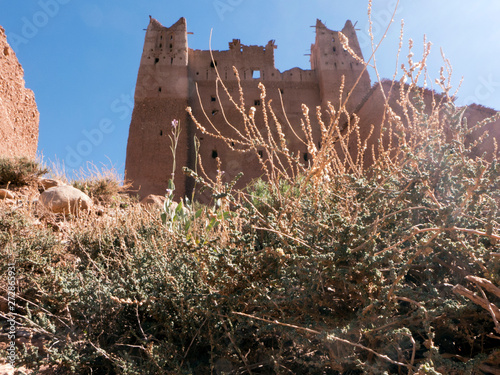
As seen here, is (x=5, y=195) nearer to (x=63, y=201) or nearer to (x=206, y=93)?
(x=63, y=201)

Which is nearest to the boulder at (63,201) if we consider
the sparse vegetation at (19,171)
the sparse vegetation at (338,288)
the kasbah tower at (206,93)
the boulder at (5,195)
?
the boulder at (5,195)

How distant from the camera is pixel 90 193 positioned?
8.04 meters

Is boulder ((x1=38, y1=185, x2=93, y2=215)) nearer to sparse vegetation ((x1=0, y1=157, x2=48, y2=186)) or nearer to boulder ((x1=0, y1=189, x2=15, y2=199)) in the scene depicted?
boulder ((x1=0, y1=189, x2=15, y2=199))

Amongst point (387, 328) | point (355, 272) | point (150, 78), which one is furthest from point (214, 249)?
point (150, 78)

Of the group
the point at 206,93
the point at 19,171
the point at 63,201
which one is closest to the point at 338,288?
the point at 63,201

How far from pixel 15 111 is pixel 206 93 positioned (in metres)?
8.29

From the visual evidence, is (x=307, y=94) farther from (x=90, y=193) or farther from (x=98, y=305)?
(x=98, y=305)

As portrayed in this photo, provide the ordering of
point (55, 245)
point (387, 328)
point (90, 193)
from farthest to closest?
point (90, 193) → point (55, 245) → point (387, 328)

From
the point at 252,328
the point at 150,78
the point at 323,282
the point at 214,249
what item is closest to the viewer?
the point at 323,282

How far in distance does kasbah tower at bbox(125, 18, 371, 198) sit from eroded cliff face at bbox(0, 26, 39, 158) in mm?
5042

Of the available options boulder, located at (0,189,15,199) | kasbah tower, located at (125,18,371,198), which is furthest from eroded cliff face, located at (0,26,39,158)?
kasbah tower, located at (125,18,371,198)

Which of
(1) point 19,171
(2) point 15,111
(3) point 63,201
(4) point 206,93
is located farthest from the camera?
(4) point 206,93

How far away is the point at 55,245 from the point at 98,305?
6.25 ft

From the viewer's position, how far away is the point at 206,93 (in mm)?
15719
